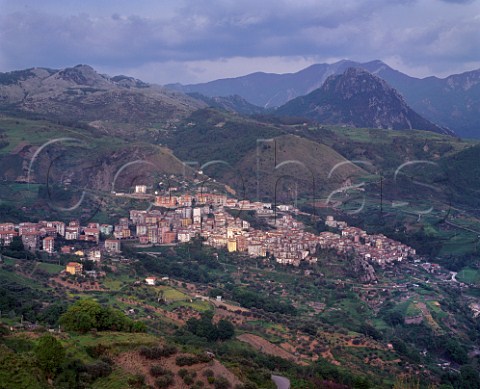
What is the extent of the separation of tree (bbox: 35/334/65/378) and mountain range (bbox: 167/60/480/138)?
92180 mm

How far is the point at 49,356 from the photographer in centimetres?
1003

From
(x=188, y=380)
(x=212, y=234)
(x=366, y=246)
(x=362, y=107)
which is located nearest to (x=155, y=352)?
(x=188, y=380)

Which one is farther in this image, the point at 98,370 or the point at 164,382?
the point at 98,370

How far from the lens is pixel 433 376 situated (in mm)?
17453

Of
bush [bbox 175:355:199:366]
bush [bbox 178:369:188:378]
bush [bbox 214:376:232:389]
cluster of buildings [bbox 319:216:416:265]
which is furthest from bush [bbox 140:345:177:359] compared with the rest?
cluster of buildings [bbox 319:216:416:265]

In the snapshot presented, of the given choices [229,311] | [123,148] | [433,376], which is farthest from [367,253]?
[123,148]

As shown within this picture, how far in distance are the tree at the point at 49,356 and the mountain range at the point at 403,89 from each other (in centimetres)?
9218

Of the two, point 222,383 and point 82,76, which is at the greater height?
point 82,76

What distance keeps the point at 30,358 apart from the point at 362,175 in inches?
1559

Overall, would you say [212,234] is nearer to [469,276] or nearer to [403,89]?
[469,276]

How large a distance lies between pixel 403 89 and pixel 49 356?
12634 cm

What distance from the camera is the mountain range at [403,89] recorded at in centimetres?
Answer: 11075

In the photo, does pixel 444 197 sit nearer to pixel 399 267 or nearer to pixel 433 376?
pixel 399 267

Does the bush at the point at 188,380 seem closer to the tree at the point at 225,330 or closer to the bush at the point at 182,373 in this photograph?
the bush at the point at 182,373
